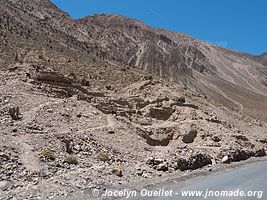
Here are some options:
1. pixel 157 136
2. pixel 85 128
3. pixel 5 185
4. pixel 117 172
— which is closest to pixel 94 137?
pixel 85 128

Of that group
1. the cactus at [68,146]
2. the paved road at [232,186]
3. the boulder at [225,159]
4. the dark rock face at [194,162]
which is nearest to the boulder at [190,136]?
the boulder at [225,159]

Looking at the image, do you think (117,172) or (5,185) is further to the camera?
(117,172)

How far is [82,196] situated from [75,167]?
9.65 ft

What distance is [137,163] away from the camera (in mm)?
14438

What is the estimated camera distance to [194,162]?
51.7 ft

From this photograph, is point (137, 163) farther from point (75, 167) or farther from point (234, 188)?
point (234, 188)

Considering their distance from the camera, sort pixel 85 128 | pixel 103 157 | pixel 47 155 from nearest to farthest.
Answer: pixel 47 155 → pixel 103 157 → pixel 85 128

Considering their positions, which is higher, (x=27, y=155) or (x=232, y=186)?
(x=27, y=155)

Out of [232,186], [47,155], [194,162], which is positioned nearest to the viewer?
[232,186]

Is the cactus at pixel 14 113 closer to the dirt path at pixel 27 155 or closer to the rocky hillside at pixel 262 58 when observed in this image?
the dirt path at pixel 27 155

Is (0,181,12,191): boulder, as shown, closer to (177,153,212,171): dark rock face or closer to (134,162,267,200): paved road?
(134,162,267,200): paved road

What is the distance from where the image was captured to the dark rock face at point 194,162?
14.9 m

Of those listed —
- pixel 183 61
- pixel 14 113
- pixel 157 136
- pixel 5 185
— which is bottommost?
pixel 5 185

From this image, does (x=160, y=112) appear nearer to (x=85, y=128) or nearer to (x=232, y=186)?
(x=85, y=128)
